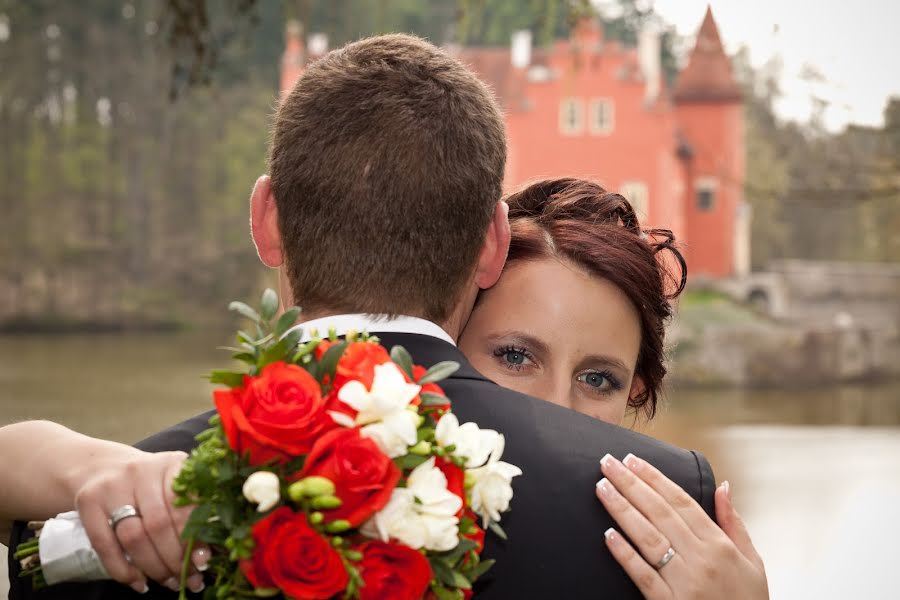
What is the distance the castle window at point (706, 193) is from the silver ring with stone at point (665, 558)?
37.6 metres

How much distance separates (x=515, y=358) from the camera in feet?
8.04

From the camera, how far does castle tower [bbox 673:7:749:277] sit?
125 ft

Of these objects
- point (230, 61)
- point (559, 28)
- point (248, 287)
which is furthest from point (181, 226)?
point (559, 28)

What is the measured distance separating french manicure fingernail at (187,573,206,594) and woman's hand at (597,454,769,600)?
59cm

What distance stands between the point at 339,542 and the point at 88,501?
333 mm

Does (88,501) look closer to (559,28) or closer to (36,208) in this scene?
(36,208)

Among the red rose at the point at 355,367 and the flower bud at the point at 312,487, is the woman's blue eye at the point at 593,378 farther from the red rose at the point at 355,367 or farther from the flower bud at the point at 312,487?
the flower bud at the point at 312,487

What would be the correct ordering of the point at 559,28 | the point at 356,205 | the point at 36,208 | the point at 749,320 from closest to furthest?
the point at 356,205, the point at 749,320, the point at 36,208, the point at 559,28

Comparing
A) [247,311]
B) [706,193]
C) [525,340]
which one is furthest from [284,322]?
[706,193]

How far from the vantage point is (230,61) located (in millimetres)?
42094

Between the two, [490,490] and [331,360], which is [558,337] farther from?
[331,360]

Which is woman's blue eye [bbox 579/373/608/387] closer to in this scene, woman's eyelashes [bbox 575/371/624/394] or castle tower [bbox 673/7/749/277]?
woman's eyelashes [bbox 575/371/624/394]

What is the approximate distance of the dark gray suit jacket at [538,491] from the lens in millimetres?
1630

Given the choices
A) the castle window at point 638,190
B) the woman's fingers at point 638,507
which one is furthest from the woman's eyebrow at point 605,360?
the castle window at point 638,190
